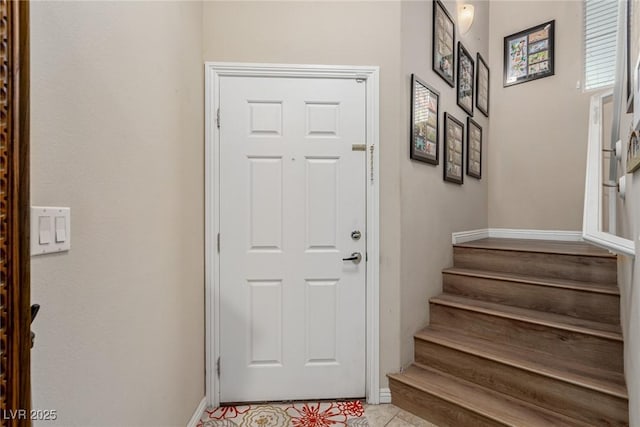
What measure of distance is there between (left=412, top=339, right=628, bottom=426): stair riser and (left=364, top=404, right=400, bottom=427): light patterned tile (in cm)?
37

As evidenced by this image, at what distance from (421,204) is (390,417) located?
136cm

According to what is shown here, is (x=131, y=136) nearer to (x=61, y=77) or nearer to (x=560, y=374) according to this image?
(x=61, y=77)

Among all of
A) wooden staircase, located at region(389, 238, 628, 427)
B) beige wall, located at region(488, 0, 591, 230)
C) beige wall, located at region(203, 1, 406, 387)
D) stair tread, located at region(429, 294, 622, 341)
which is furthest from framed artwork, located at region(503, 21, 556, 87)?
stair tread, located at region(429, 294, 622, 341)

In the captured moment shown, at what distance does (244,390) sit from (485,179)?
3252mm

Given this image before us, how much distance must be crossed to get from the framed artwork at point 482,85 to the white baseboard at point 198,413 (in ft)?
11.7

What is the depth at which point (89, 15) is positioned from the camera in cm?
94

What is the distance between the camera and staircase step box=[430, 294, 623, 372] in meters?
1.63

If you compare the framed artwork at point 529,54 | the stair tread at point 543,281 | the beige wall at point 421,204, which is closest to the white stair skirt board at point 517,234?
the beige wall at point 421,204

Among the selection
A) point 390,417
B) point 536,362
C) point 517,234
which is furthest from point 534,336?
point 517,234

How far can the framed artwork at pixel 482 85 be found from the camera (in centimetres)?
324

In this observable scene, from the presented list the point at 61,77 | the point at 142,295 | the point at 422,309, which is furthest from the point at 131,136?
the point at 422,309

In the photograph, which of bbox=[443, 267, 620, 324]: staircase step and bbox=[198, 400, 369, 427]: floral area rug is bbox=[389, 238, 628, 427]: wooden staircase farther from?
bbox=[198, 400, 369, 427]: floral area rug

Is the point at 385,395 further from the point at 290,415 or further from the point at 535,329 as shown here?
the point at 535,329

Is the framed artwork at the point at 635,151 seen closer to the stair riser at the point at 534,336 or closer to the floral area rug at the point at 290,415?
the stair riser at the point at 534,336
